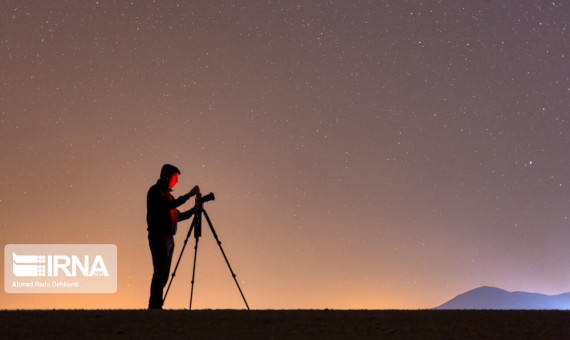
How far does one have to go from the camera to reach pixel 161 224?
9.74 meters

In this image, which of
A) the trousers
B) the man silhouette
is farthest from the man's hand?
the trousers

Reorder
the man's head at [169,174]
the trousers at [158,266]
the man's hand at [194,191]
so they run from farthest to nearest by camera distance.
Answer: the man's hand at [194,191] < the man's head at [169,174] < the trousers at [158,266]
